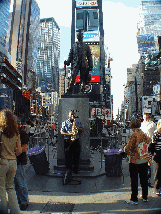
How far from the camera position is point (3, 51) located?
3374 inches

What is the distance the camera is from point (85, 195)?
5383mm

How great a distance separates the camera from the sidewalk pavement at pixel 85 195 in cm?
452

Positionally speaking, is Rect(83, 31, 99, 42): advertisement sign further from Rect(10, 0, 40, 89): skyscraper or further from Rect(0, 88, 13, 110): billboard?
Rect(0, 88, 13, 110): billboard

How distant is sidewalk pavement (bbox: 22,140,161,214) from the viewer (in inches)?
178

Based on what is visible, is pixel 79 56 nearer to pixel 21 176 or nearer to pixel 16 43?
pixel 21 176

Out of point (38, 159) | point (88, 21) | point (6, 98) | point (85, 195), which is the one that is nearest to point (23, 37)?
point (88, 21)

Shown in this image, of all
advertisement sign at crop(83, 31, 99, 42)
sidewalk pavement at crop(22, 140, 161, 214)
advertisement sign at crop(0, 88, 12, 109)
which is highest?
advertisement sign at crop(83, 31, 99, 42)

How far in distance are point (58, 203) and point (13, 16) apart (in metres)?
139

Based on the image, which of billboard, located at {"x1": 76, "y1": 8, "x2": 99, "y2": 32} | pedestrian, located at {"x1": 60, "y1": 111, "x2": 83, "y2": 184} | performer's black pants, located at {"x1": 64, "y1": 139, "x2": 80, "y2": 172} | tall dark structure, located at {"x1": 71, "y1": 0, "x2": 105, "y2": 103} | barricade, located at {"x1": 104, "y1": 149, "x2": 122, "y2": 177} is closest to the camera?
pedestrian, located at {"x1": 60, "y1": 111, "x2": 83, "y2": 184}

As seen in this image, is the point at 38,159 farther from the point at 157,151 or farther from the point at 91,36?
the point at 91,36

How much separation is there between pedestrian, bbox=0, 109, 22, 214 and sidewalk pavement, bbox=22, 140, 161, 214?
0.71 meters

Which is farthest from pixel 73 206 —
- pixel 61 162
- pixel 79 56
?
pixel 79 56

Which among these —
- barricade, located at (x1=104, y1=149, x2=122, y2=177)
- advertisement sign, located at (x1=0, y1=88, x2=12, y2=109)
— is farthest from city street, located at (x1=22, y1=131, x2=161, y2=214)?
advertisement sign, located at (x1=0, y1=88, x2=12, y2=109)

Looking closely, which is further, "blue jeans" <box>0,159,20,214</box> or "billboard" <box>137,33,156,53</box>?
"billboard" <box>137,33,156,53</box>
